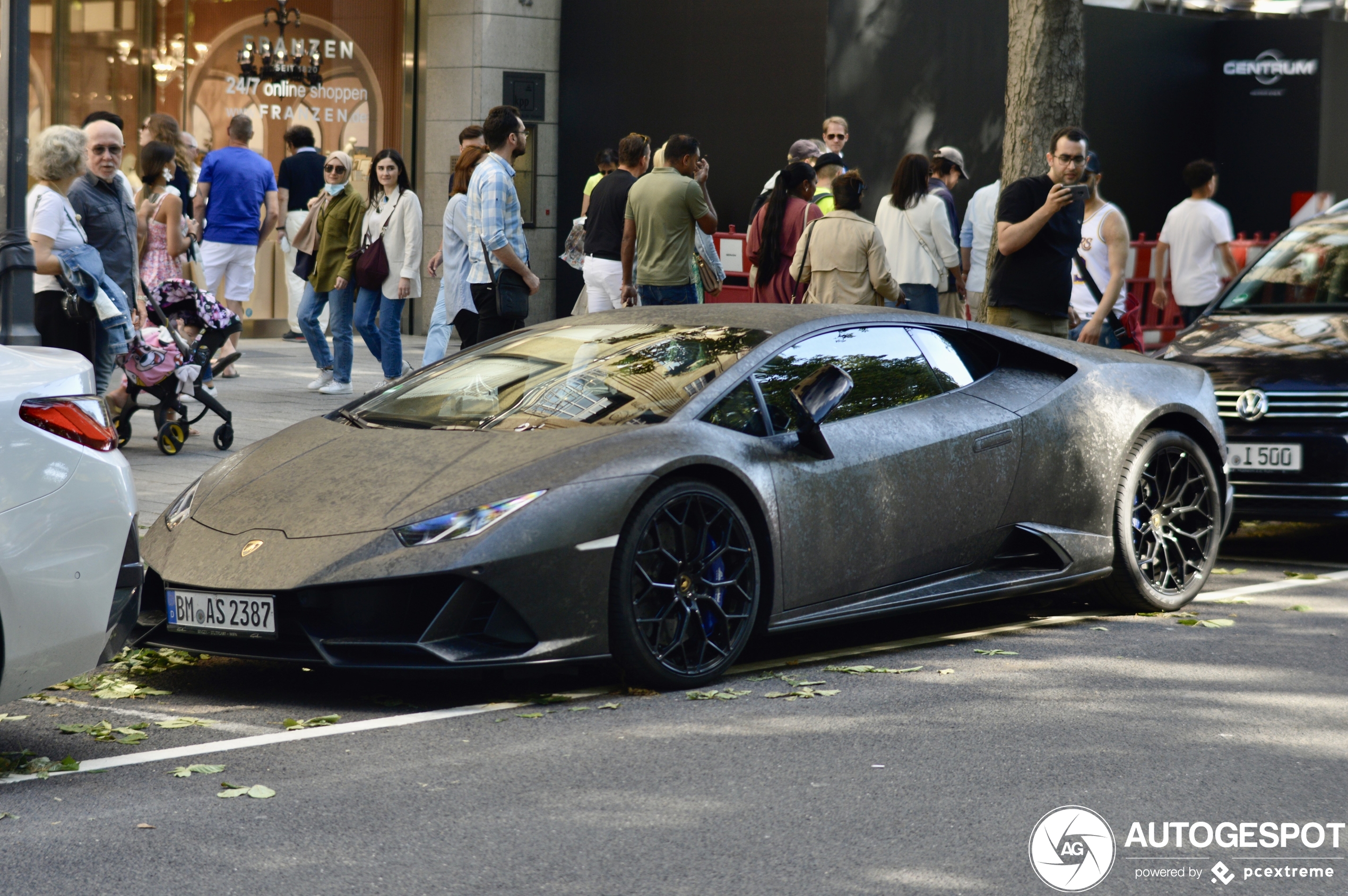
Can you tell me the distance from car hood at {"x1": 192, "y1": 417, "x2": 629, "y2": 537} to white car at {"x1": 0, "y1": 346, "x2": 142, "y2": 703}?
2.65 ft

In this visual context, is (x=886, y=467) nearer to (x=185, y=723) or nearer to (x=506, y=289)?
(x=185, y=723)

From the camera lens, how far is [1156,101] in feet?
66.9

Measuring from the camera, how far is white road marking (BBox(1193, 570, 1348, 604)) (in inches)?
310

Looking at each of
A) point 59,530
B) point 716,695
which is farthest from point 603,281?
point 59,530

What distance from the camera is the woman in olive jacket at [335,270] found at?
1367cm

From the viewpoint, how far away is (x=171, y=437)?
11.1 metres

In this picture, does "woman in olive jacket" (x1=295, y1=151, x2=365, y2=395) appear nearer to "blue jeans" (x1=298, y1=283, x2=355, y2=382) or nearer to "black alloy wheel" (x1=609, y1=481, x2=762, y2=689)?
"blue jeans" (x1=298, y1=283, x2=355, y2=382)

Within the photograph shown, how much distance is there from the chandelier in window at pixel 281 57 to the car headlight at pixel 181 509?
13.7 meters

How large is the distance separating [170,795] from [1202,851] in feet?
8.59

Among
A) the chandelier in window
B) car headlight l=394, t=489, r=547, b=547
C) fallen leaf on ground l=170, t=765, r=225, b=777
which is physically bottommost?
fallen leaf on ground l=170, t=765, r=225, b=777

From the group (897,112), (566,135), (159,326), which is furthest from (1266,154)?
(159,326)

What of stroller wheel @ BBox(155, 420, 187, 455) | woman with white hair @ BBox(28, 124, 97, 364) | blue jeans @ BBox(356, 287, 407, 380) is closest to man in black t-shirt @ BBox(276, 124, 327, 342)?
blue jeans @ BBox(356, 287, 407, 380)

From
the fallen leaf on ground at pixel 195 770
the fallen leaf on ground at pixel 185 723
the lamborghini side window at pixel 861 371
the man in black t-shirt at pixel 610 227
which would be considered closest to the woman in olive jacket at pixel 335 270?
the man in black t-shirt at pixel 610 227

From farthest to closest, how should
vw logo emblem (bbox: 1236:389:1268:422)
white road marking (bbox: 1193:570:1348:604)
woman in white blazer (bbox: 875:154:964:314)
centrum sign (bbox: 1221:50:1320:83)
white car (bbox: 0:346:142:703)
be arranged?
centrum sign (bbox: 1221:50:1320:83), woman in white blazer (bbox: 875:154:964:314), vw logo emblem (bbox: 1236:389:1268:422), white road marking (bbox: 1193:570:1348:604), white car (bbox: 0:346:142:703)
